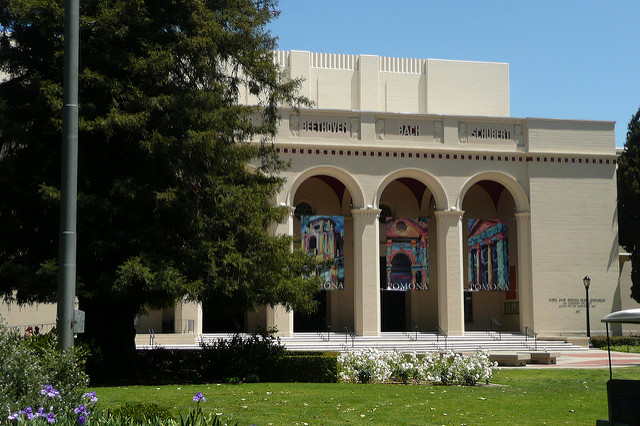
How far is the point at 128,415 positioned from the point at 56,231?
44.6 ft

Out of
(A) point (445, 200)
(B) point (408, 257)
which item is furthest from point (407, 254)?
(A) point (445, 200)

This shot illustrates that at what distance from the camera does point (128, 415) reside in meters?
8.98

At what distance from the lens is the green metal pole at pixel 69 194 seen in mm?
10695

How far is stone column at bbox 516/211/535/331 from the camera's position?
4072 cm

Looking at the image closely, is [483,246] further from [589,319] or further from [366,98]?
[366,98]

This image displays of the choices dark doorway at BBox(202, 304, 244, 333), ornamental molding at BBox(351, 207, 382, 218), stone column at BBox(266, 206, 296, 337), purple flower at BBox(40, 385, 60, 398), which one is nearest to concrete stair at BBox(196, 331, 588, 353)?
stone column at BBox(266, 206, 296, 337)

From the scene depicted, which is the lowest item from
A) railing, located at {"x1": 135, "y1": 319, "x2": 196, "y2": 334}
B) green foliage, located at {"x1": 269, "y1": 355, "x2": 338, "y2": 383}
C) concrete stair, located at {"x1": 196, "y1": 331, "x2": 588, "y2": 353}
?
concrete stair, located at {"x1": 196, "y1": 331, "x2": 588, "y2": 353}

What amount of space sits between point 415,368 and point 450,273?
1955 centimetres

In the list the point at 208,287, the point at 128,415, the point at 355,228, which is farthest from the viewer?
the point at 355,228

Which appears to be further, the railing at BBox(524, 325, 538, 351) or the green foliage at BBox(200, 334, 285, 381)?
the railing at BBox(524, 325, 538, 351)

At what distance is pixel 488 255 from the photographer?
42906 millimetres

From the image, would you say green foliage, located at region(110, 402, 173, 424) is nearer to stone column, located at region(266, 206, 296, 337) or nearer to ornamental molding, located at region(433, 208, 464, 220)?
stone column, located at region(266, 206, 296, 337)

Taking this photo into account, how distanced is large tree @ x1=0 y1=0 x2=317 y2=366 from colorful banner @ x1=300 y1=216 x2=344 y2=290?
683 inches

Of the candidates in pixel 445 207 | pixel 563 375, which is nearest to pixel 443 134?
pixel 445 207
